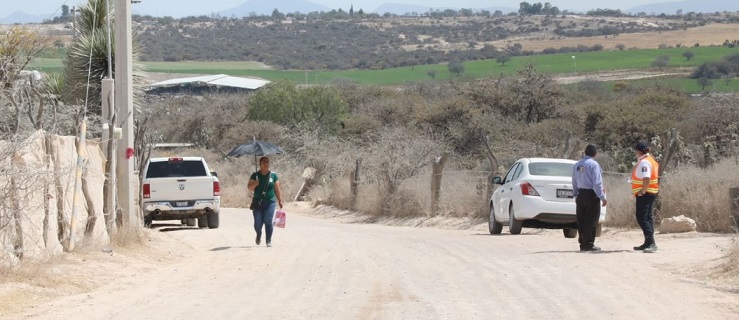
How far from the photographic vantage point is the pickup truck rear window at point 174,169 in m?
29.0

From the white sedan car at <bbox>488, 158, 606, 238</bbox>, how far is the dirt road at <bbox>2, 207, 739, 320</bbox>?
1527 mm

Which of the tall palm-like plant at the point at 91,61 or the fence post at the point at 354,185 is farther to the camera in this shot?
the fence post at the point at 354,185

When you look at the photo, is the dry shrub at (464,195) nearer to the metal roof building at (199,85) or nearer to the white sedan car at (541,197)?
the white sedan car at (541,197)

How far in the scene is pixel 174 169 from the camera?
29.2 metres

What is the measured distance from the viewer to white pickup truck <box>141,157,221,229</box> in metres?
28.1

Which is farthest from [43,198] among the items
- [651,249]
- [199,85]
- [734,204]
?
[199,85]

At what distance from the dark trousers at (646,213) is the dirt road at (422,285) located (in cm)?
40

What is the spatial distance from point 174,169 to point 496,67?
79.6 meters

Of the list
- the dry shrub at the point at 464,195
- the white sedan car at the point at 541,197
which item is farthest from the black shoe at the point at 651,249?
the dry shrub at the point at 464,195

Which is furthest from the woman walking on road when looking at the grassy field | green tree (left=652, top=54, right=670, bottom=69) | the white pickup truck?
green tree (left=652, top=54, right=670, bottom=69)

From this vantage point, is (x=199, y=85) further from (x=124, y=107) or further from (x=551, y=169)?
(x=124, y=107)

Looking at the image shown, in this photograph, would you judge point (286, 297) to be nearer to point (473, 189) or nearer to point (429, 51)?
point (473, 189)

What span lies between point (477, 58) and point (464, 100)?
75.6 metres

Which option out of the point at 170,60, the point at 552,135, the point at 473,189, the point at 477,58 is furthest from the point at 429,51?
the point at 473,189
